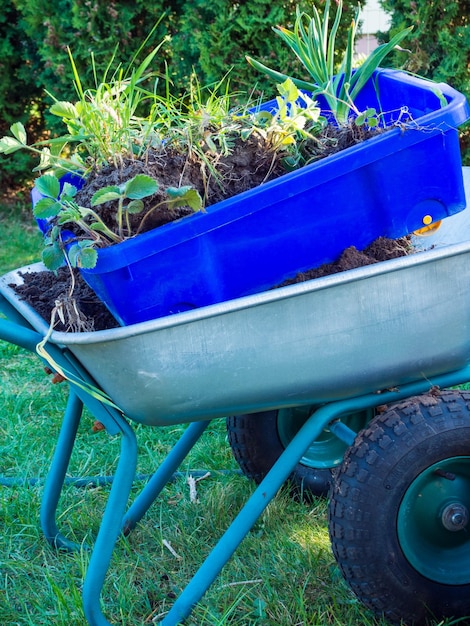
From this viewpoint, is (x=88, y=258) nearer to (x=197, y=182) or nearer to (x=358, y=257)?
(x=197, y=182)

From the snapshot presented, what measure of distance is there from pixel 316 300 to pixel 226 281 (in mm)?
178

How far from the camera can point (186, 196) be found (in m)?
1.31

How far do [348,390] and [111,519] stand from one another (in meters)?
0.54

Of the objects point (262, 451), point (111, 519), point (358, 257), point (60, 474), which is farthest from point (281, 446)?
point (358, 257)

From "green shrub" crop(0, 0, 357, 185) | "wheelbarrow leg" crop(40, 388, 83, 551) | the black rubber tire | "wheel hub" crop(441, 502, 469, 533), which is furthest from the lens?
"green shrub" crop(0, 0, 357, 185)

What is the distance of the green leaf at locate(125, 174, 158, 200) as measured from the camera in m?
1.28

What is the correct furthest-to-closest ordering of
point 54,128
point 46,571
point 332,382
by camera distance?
point 54,128 → point 46,571 → point 332,382

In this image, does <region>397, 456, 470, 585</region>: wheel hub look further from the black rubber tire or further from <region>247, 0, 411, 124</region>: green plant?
<region>247, 0, 411, 124</region>: green plant

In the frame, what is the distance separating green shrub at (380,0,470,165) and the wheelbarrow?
8.00 feet

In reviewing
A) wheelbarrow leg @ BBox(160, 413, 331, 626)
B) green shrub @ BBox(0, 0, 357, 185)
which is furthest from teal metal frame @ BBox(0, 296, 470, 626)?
green shrub @ BBox(0, 0, 357, 185)

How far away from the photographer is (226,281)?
1414 millimetres

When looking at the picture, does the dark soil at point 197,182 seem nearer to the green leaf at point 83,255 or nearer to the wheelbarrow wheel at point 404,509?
the green leaf at point 83,255

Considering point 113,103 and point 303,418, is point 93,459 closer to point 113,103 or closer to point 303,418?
point 303,418

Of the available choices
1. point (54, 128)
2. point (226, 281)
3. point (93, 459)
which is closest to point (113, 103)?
point (226, 281)
